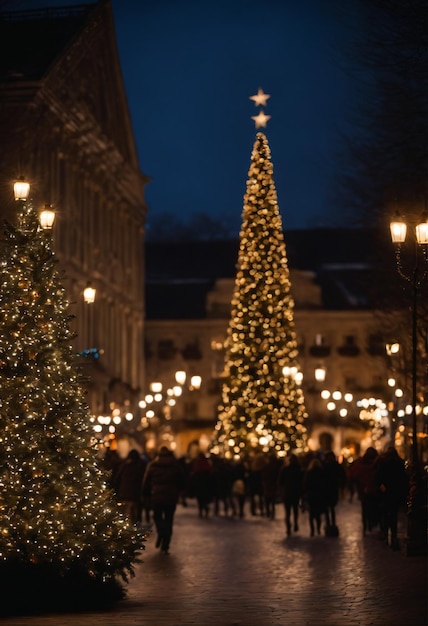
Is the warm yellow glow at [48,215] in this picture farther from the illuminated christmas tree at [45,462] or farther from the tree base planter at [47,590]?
the tree base planter at [47,590]

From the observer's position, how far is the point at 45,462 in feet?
56.0

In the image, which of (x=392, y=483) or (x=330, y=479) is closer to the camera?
(x=392, y=483)

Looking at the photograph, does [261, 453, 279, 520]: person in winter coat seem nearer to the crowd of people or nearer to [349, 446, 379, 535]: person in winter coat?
the crowd of people

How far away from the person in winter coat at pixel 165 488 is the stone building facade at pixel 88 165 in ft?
60.4

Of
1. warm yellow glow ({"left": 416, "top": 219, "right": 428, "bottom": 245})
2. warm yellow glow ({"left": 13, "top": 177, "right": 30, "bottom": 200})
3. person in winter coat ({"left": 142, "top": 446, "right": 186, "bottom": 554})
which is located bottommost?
person in winter coat ({"left": 142, "top": 446, "right": 186, "bottom": 554})

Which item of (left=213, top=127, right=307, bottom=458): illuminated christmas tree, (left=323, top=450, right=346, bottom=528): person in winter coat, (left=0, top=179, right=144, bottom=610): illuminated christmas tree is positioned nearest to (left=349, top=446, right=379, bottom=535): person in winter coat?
(left=323, top=450, right=346, bottom=528): person in winter coat

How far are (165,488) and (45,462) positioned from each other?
809 centimetres

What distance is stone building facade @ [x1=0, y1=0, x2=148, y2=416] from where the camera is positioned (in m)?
55.2

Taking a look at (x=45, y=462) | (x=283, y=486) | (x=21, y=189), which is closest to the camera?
(x=45, y=462)

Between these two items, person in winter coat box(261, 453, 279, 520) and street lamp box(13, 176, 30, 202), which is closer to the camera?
street lamp box(13, 176, 30, 202)

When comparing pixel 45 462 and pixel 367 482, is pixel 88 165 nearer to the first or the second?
pixel 367 482

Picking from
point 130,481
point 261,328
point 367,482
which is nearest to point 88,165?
point 261,328

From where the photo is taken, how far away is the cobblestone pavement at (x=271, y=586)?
611 inches

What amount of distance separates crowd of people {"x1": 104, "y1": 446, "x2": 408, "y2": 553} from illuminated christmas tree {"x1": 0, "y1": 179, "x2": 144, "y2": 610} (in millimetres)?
656
